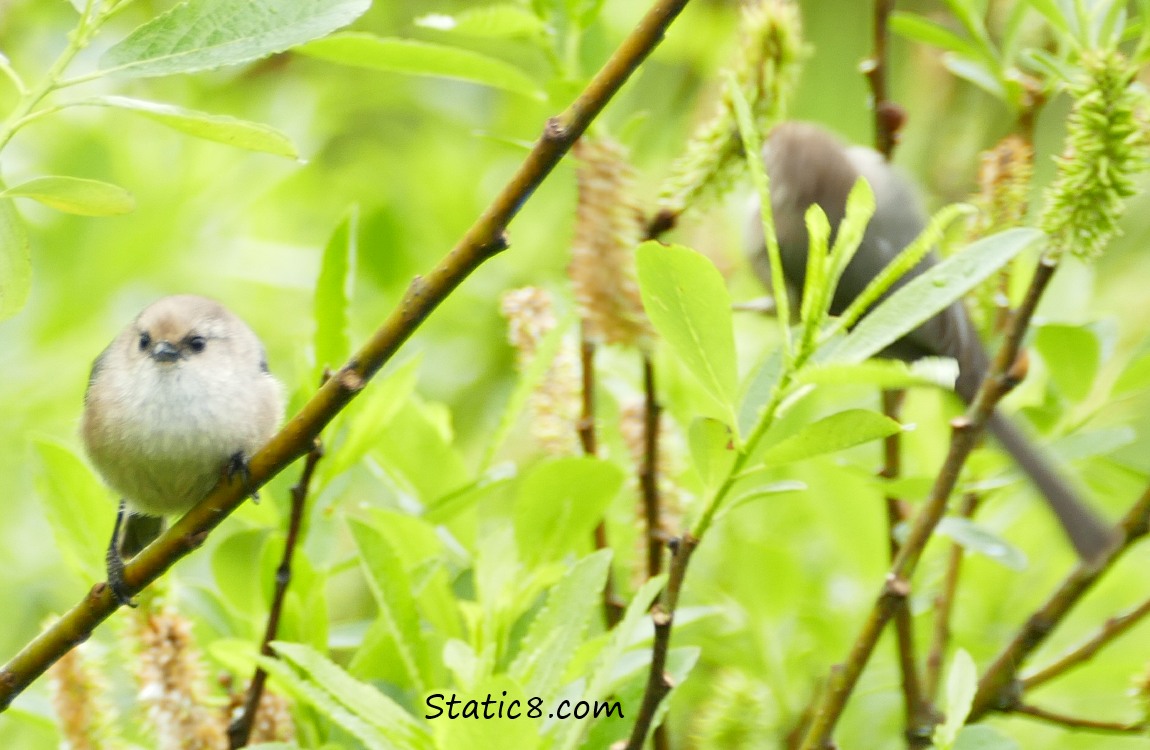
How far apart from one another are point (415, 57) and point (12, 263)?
1.61 ft

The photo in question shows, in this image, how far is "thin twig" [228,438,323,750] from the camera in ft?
4.06

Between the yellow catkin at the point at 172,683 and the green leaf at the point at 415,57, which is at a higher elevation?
the green leaf at the point at 415,57

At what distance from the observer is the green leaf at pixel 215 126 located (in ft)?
3.27

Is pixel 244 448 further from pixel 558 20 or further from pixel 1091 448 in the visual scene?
pixel 1091 448

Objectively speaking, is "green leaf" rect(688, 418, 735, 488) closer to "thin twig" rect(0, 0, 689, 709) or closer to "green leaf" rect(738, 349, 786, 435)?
"green leaf" rect(738, 349, 786, 435)

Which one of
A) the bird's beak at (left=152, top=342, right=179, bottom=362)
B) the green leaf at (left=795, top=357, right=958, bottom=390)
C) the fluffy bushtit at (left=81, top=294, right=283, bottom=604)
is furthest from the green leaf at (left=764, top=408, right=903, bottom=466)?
the bird's beak at (left=152, top=342, right=179, bottom=362)

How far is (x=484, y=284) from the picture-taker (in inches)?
108

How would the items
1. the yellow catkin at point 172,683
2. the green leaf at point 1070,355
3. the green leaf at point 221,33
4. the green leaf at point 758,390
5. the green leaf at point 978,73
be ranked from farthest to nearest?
1. the green leaf at point 978,73
2. the green leaf at point 1070,355
3. the yellow catkin at point 172,683
4. the green leaf at point 758,390
5. the green leaf at point 221,33

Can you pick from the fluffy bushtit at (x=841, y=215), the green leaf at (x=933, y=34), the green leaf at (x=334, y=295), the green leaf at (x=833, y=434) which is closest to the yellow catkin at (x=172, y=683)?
the green leaf at (x=334, y=295)

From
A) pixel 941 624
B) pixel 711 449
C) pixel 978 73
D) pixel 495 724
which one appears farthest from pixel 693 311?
pixel 978 73

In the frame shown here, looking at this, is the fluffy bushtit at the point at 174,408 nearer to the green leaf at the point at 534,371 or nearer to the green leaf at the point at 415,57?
the green leaf at the point at 534,371

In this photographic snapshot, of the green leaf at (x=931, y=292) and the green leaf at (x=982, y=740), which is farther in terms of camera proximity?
the green leaf at (x=982, y=740)

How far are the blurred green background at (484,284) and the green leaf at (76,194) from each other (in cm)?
34

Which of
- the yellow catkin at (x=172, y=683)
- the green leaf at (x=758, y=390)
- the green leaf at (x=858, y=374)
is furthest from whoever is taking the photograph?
the yellow catkin at (x=172, y=683)
